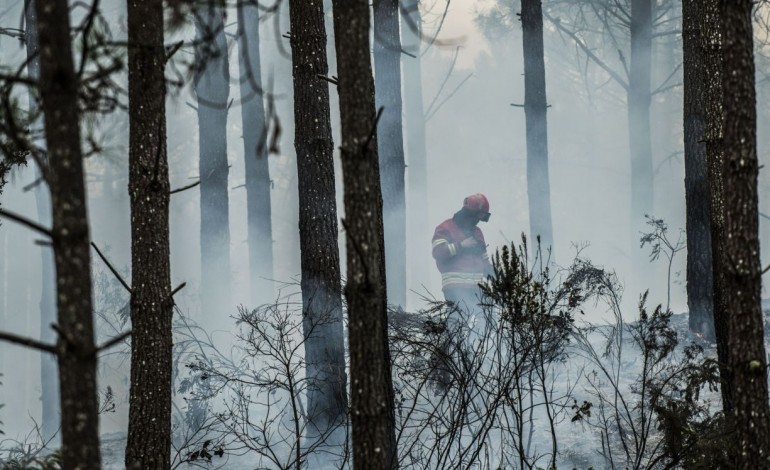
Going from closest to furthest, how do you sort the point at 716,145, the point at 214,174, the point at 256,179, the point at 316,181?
the point at 716,145 < the point at 316,181 < the point at 214,174 < the point at 256,179

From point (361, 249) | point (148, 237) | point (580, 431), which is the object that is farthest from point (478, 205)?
point (361, 249)

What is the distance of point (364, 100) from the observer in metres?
3.41

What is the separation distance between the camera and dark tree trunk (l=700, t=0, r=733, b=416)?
618 cm

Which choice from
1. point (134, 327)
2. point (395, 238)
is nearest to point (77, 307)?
point (134, 327)

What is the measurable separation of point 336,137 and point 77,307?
24.6 m

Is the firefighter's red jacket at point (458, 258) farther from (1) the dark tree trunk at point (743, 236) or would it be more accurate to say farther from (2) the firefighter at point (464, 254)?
(1) the dark tree trunk at point (743, 236)

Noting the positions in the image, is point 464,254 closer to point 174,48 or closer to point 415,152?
point 174,48

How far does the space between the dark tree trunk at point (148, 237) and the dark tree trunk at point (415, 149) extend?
14589 mm

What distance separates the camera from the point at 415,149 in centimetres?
2461

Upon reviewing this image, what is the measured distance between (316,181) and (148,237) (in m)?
3.34

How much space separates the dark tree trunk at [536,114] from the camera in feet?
41.4

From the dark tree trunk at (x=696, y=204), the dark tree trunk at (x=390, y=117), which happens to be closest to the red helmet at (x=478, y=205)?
the dark tree trunk at (x=390, y=117)

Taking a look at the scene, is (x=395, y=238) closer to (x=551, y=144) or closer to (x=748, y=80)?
(x=748, y=80)

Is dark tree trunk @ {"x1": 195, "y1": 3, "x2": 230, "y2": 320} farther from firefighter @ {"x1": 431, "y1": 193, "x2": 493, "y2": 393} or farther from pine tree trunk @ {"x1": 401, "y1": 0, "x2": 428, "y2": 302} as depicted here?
pine tree trunk @ {"x1": 401, "y1": 0, "x2": 428, "y2": 302}
